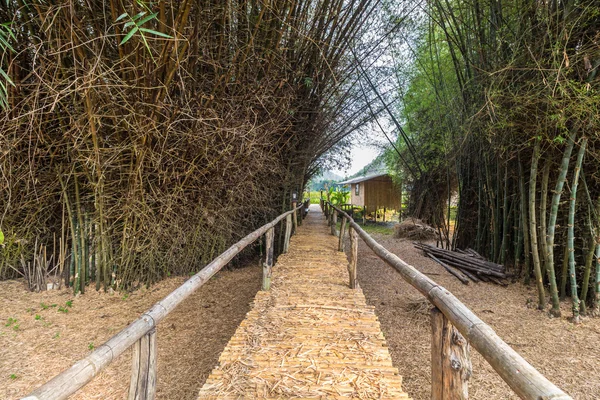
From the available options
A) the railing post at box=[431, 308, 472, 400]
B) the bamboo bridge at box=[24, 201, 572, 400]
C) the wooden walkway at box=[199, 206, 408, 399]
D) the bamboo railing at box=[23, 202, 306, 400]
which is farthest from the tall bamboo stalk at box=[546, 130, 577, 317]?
the bamboo railing at box=[23, 202, 306, 400]

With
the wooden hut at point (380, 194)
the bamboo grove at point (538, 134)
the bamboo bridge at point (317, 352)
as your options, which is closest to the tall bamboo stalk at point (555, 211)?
the bamboo grove at point (538, 134)

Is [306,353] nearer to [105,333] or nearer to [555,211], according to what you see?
[105,333]

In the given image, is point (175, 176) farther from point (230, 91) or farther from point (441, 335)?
point (441, 335)

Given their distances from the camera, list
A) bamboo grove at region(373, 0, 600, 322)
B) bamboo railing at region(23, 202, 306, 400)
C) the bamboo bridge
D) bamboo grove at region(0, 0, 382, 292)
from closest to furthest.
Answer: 1. bamboo railing at region(23, 202, 306, 400)
2. the bamboo bridge
3. bamboo grove at region(0, 0, 382, 292)
4. bamboo grove at region(373, 0, 600, 322)

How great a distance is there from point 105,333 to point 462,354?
3.22 metres

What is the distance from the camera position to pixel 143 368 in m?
0.96

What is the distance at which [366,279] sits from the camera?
15.2ft

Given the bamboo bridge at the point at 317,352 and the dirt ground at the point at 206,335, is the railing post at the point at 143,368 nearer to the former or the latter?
the bamboo bridge at the point at 317,352

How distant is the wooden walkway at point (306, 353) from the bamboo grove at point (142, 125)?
171 centimetres

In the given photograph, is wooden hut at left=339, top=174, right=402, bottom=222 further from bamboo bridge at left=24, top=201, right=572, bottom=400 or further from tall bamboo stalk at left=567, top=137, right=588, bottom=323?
bamboo bridge at left=24, top=201, right=572, bottom=400

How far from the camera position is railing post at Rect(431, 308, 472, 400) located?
1021 mm

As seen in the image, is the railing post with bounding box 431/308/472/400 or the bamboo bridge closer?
the bamboo bridge

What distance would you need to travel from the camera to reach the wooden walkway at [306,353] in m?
1.32

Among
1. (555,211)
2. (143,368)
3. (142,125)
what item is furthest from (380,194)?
(143,368)
